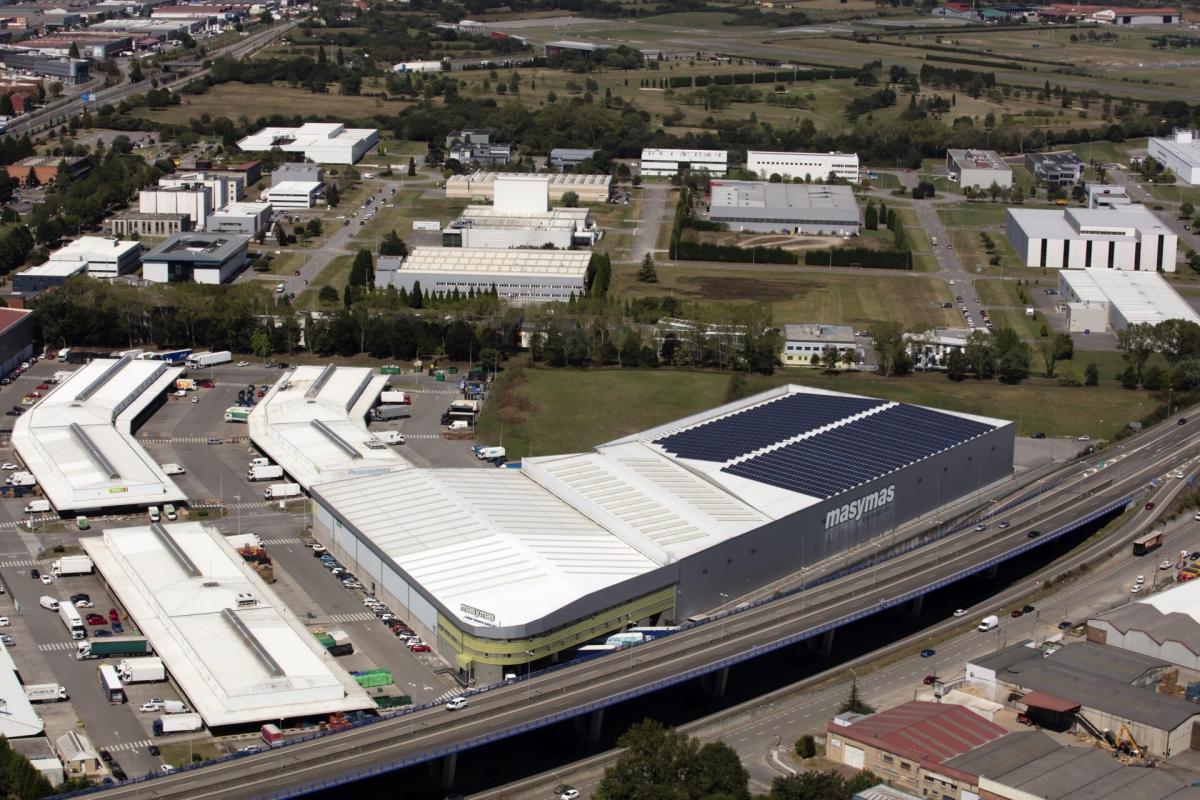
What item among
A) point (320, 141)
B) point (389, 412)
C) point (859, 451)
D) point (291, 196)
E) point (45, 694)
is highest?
point (320, 141)

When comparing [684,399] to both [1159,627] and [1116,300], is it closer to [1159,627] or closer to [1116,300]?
[1116,300]

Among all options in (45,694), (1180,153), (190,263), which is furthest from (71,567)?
(1180,153)

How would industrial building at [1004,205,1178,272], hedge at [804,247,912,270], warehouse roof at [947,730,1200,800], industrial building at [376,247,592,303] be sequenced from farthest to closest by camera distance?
1. hedge at [804,247,912,270]
2. industrial building at [1004,205,1178,272]
3. industrial building at [376,247,592,303]
4. warehouse roof at [947,730,1200,800]

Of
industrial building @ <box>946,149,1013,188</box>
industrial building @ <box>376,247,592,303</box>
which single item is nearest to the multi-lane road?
industrial building @ <box>376,247,592,303</box>

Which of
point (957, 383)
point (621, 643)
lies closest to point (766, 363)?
point (957, 383)

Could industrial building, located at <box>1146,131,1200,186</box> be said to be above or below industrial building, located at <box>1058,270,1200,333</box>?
above

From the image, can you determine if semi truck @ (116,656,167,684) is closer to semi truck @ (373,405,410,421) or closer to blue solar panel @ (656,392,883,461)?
blue solar panel @ (656,392,883,461)
